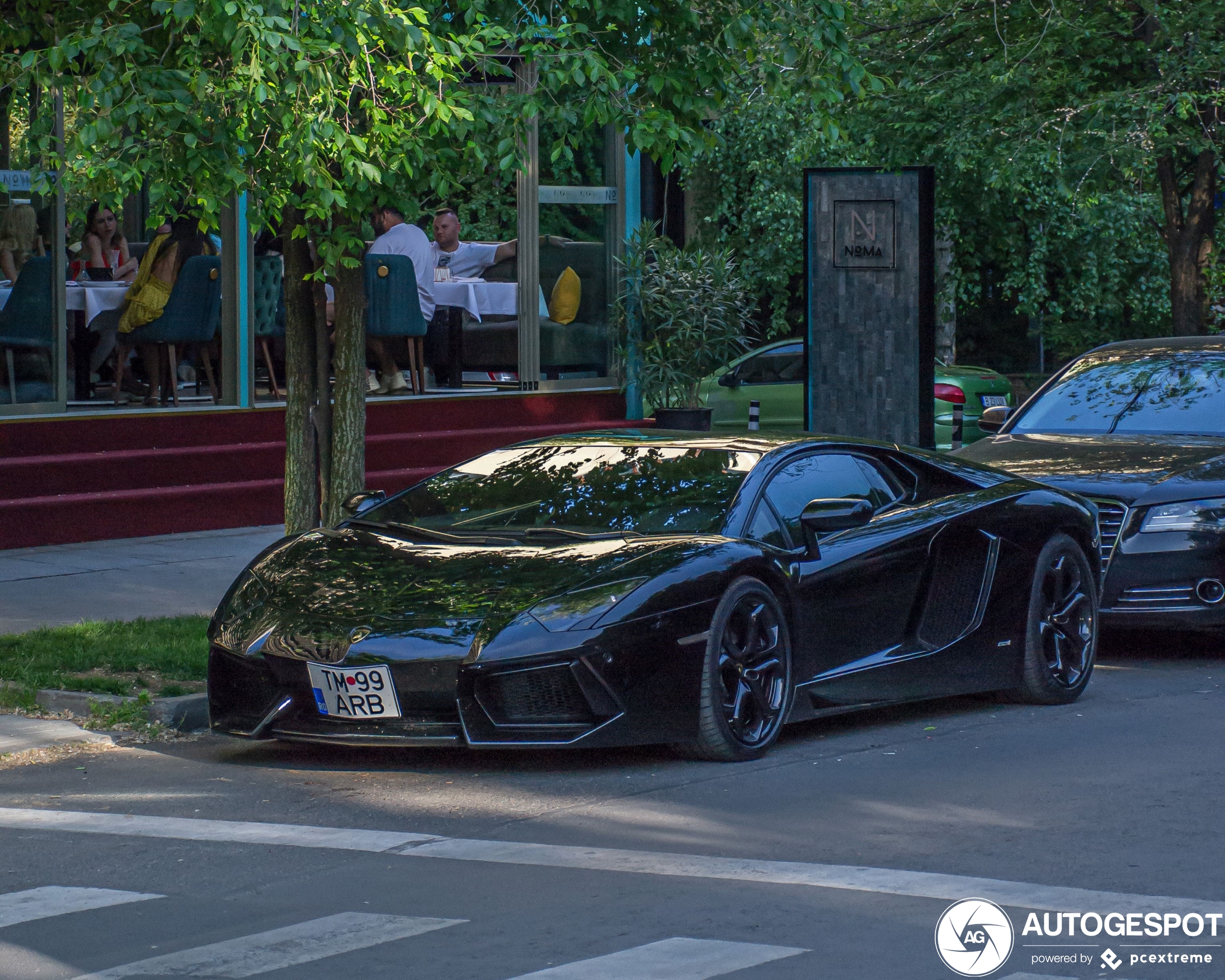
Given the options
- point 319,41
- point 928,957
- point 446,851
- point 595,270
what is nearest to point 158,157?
point 319,41

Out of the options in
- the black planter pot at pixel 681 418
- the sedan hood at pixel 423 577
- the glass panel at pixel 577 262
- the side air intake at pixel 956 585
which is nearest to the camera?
the sedan hood at pixel 423 577

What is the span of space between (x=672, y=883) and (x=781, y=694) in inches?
78.7

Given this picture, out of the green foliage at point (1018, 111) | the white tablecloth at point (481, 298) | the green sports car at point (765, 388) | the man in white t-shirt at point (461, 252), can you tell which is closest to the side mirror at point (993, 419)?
the green foliage at point (1018, 111)

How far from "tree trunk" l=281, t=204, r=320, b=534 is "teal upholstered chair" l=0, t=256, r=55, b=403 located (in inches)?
176

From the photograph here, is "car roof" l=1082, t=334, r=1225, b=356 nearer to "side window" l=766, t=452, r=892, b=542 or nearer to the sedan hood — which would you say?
"side window" l=766, t=452, r=892, b=542

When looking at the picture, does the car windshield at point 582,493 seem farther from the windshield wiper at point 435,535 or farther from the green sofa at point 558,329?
the green sofa at point 558,329

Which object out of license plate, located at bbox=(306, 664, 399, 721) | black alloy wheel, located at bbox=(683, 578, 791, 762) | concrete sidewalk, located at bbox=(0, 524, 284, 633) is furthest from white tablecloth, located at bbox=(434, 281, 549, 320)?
license plate, located at bbox=(306, 664, 399, 721)

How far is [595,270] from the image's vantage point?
19.0 meters

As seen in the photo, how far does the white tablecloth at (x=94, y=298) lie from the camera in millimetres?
15273

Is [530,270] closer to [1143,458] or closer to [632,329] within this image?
[632,329]

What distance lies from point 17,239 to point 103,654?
6.22 m

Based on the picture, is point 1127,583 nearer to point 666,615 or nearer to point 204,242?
point 666,615

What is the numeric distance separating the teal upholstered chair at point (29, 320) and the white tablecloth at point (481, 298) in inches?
164

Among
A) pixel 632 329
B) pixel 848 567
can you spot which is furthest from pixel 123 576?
pixel 632 329
